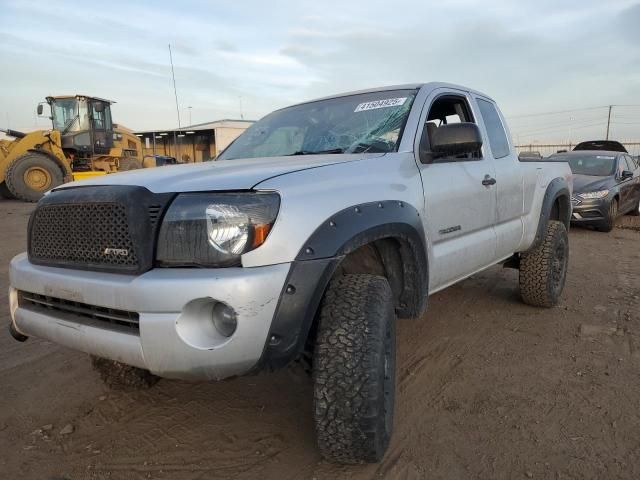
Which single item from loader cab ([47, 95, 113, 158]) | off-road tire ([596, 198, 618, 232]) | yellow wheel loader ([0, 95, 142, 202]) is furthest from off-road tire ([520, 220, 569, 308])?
loader cab ([47, 95, 113, 158])

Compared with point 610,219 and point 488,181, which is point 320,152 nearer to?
point 488,181

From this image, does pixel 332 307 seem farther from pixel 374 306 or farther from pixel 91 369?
pixel 91 369

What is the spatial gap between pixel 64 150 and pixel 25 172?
91.6 inches

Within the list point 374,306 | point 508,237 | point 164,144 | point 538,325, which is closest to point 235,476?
point 374,306

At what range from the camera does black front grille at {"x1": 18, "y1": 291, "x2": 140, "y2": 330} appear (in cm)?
188

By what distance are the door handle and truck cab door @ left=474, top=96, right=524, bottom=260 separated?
0.31ft

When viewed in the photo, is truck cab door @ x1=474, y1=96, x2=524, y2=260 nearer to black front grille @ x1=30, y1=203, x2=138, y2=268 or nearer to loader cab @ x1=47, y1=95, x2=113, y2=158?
black front grille @ x1=30, y1=203, x2=138, y2=268

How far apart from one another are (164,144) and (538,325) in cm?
3979

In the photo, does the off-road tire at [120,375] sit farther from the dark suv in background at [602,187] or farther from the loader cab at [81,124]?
the loader cab at [81,124]

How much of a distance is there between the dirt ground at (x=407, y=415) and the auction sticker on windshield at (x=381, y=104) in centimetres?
171

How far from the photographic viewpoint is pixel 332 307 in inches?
81.0

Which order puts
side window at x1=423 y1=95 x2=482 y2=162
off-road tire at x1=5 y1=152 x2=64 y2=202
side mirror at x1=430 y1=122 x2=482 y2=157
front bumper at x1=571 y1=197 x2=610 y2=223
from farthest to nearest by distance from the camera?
off-road tire at x1=5 y1=152 x2=64 y2=202 → front bumper at x1=571 y1=197 x2=610 y2=223 → side window at x1=423 y1=95 x2=482 y2=162 → side mirror at x1=430 y1=122 x2=482 y2=157

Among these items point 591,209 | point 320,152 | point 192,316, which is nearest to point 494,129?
point 320,152

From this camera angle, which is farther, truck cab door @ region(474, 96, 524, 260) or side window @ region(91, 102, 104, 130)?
side window @ region(91, 102, 104, 130)
